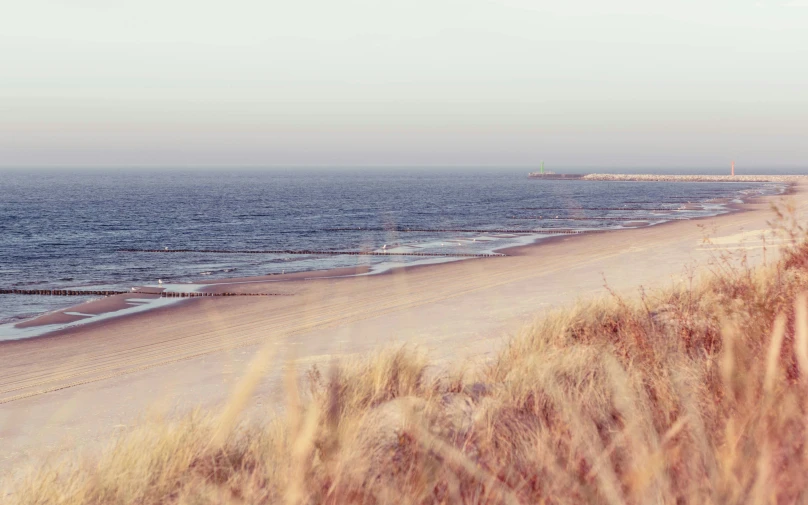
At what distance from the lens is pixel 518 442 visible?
4305mm

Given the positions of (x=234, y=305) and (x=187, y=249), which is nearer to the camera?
(x=234, y=305)

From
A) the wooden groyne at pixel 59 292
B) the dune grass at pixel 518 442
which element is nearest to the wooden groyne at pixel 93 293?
the wooden groyne at pixel 59 292

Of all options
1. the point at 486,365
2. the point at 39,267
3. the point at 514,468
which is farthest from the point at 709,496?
the point at 39,267

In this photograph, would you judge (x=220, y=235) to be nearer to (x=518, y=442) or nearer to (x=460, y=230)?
(x=460, y=230)

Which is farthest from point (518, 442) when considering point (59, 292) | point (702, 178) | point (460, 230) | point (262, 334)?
point (702, 178)

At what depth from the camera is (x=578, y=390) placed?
5.16 metres

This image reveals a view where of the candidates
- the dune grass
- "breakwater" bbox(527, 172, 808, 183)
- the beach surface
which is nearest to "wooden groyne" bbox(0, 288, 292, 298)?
the beach surface

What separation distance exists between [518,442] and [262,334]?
8.66 metres

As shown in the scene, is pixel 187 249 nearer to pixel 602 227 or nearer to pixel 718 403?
pixel 602 227

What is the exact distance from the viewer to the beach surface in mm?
7523

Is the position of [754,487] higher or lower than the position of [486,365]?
higher

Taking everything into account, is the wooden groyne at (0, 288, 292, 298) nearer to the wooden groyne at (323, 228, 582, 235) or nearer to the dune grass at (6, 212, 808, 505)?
the dune grass at (6, 212, 808, 505)

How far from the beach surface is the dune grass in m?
1.45

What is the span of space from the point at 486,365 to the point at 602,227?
37.3m
